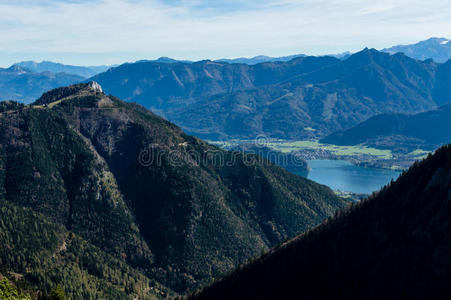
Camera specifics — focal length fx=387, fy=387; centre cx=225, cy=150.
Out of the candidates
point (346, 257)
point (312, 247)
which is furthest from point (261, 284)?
point (346, 257)

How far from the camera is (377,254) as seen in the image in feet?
386

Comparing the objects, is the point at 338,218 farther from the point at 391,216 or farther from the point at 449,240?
the point at 449,240

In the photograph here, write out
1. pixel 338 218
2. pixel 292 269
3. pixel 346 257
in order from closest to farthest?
pixel 346 257 → pixel 292 269 → pixel 338 218

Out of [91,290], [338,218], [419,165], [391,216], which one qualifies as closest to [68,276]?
[91,290]

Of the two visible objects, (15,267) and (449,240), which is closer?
(449,240)

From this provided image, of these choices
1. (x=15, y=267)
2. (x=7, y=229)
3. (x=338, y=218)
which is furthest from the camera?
(x=7, y=229)

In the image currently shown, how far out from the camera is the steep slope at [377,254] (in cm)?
10138

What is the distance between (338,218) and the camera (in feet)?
527

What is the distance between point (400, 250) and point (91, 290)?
471 feet

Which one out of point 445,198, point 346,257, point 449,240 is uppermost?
point 445,198

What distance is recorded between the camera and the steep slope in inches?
3991

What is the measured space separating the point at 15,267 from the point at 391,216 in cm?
16197

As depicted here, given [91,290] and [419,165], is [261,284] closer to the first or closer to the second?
[419,165]

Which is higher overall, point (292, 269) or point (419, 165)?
point (419, 165)
